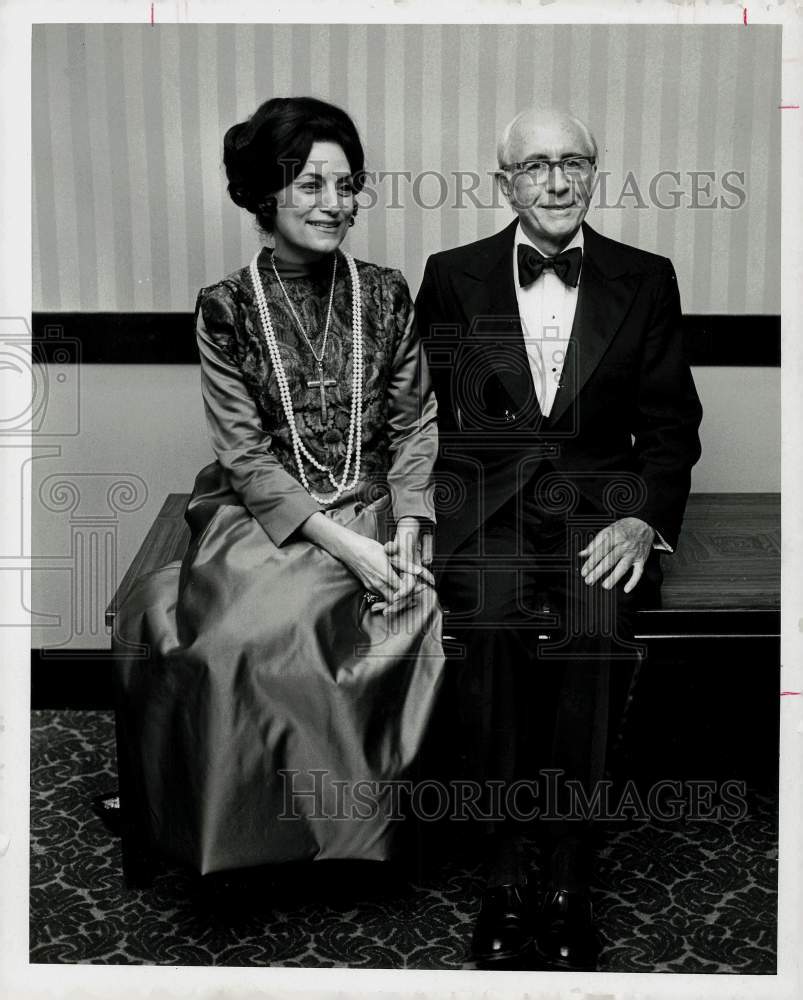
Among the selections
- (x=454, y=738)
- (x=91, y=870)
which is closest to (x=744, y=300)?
(x=454, y=738)

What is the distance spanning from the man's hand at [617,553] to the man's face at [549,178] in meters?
0.58

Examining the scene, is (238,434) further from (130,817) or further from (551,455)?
(130,817)

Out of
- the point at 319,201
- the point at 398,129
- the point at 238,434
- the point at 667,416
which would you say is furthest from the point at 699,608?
the point at 398,129

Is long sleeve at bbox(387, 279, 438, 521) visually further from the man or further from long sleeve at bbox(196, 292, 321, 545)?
long sleeve at bbox(196, 292, 321, 545)

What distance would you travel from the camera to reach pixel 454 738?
99.7 inches

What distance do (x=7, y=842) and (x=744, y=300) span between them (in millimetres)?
1922

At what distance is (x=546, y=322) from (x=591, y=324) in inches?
3.7

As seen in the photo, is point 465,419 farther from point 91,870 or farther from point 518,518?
point 91,870

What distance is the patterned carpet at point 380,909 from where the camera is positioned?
94.0 inches

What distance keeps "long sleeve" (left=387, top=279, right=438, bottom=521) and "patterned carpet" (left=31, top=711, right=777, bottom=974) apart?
2.31 feet

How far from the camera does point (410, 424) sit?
265 centimetres

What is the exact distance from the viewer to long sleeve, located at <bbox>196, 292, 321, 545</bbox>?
8.29 feet
